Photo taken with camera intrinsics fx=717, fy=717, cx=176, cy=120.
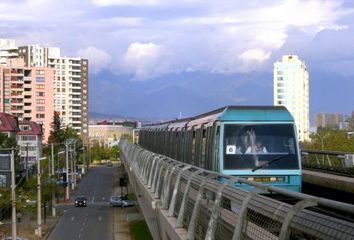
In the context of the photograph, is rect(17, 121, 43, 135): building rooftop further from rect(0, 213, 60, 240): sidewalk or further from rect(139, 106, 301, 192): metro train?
rect(139, 106, 301, 192): metro train

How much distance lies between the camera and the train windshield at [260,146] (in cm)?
1683

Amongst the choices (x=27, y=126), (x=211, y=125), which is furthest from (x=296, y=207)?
(x=27, y=126)

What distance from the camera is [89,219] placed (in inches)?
2776

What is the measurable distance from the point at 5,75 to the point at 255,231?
150 m

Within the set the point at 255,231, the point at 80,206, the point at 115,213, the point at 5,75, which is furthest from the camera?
the point at 5,75

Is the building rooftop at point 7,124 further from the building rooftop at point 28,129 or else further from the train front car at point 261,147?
the train front car at point 261,147

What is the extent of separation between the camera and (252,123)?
17.3 m

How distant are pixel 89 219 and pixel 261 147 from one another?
55.4m

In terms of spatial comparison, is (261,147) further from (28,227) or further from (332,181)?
(28,227)

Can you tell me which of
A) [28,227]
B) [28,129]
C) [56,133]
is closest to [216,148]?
[28,227]

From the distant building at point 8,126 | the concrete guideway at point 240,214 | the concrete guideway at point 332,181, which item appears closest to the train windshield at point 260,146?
the concrete guideway at point 240,214

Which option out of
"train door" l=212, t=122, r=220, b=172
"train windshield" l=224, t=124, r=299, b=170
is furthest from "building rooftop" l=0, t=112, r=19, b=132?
"train windshield" l=224, t=124, r=299, b=170

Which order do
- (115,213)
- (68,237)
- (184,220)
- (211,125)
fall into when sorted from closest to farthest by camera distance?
(184,220) → (211,125) → (68,237) → (115,213)

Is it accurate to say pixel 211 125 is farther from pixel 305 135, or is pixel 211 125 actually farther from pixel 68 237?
pixel 305 135
